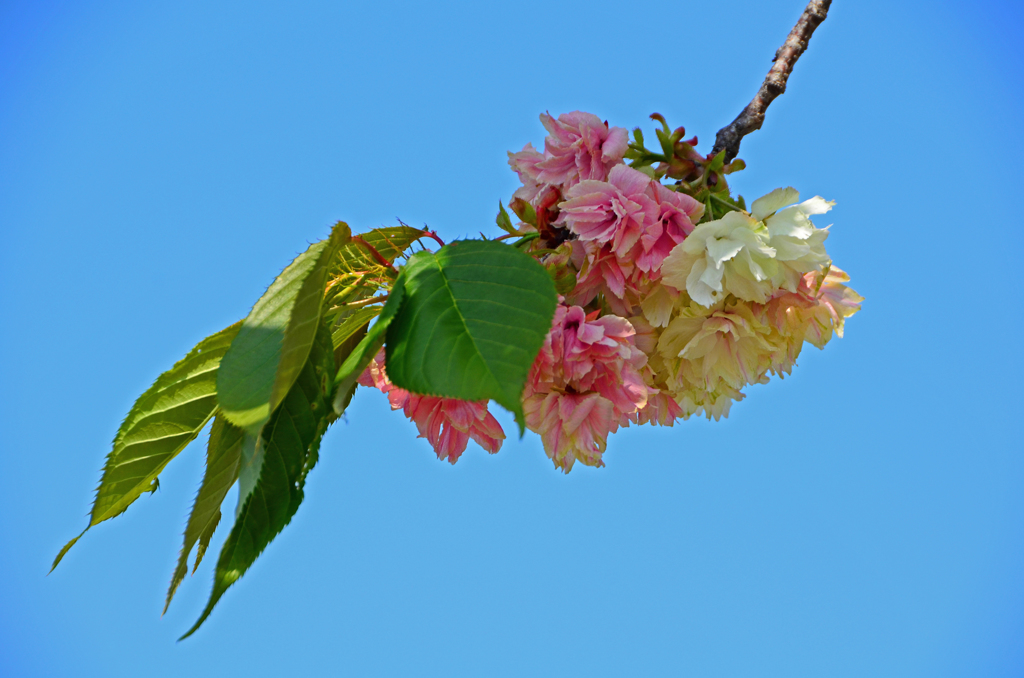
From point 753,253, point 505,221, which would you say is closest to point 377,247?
point 505,221

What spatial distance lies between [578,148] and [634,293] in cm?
24

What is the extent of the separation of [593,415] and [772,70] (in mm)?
702

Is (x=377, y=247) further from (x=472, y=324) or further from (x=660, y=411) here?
(x=660, y=411)

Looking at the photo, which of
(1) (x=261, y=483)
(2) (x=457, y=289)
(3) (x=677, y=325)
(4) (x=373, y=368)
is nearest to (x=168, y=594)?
(1) (x=261, y=483)

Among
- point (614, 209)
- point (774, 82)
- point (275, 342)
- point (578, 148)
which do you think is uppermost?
point (774, 82)

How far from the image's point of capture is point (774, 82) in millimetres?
1237

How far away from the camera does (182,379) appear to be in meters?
0.90

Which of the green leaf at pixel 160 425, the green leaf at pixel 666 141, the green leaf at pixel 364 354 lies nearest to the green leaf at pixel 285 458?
the green leaf at pixel 364 354

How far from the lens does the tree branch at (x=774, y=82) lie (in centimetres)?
119

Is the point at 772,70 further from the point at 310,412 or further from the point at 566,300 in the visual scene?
the point at 310,412

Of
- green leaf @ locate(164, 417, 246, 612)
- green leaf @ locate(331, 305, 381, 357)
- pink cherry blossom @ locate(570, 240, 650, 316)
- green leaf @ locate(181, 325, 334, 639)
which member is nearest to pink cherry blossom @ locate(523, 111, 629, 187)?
pink cherry blossom @ locate(570, 240, 650, 316)

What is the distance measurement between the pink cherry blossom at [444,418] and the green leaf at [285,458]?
0.46ft

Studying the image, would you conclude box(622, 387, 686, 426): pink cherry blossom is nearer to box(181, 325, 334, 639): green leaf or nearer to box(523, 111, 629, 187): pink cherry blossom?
box(523, 111, 629, 187): pink cherry blossom

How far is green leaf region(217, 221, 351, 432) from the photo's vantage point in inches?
29.5
